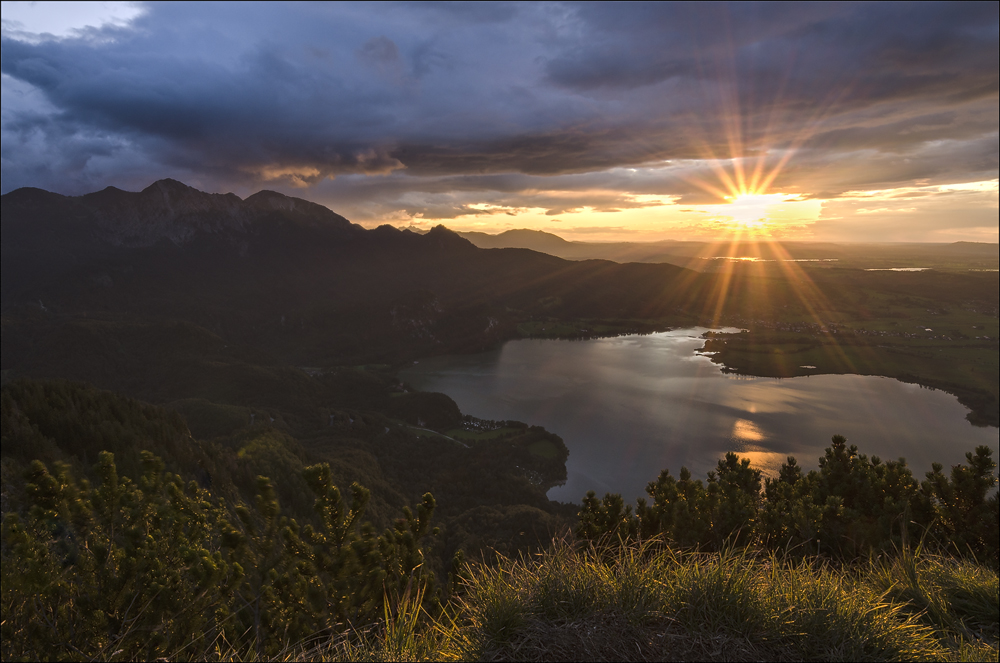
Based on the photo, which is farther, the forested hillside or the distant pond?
the distant pond

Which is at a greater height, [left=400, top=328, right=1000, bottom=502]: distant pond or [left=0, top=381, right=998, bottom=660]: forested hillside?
[left=0, top=381, right=998, bottom=660]: forested hillside

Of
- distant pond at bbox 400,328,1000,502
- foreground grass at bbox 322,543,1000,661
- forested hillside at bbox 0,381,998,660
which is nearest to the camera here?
foreground grass at bbox 322,543,1000,661

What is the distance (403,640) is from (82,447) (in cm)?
5809

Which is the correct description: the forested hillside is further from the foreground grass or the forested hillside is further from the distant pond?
the distant pond

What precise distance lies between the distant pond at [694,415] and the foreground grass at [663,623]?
59.2 m

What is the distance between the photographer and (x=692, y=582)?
421 cm

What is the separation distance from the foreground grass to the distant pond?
59158 mm

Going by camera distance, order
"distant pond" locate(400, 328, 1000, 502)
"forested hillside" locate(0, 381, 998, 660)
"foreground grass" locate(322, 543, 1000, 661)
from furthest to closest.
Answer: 1. "distant pond" locate(400, 328, 1000, 502)
2. "forested hillside" locate(0, 381, 998, 660)
3. "foreground grass" locate(322, 543, 1000, 661)

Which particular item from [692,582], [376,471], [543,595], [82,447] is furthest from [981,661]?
[376,471]

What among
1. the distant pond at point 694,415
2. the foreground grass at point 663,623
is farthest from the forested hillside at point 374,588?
the distant pond at point 694,415

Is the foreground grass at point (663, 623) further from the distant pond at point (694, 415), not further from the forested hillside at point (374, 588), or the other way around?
the distant pond at point (694, 415)

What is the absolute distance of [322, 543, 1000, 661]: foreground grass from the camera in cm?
369

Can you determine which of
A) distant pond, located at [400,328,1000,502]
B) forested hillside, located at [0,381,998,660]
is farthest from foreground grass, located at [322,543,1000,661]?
distant pond, located at [400,328,1000,502]

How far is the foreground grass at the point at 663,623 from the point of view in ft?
12.1
